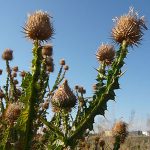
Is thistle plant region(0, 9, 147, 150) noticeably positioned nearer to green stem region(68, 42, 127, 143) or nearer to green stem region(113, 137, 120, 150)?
green stem region(68, 42, 127, 143)

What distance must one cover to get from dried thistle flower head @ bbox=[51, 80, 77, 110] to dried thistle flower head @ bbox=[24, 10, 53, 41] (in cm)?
101

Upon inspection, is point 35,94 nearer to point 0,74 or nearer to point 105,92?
Result: point 105,92

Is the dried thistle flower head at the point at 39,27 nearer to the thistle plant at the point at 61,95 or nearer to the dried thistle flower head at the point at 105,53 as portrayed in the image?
the thistle plant at the point at 61,95

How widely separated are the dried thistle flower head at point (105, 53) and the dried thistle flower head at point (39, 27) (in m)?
1.80

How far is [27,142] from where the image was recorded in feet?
20.0

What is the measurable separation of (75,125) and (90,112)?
329mm

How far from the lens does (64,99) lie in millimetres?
6887

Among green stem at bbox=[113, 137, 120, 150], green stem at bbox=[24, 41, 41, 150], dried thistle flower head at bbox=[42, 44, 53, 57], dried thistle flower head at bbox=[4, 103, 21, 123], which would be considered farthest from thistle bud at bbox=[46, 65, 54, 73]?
green stem at bbox=[24, 41, 41, 150]

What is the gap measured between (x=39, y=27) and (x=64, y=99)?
128 cm

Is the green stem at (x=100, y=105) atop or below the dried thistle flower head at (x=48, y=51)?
below

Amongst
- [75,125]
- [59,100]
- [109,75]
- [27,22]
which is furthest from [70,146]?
[27,22]

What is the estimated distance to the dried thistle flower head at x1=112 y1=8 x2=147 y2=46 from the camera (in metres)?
7.03

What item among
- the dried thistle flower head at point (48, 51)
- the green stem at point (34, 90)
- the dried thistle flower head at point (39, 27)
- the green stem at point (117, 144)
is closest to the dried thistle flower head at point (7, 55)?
the dried thistle flower head at point (48, 51)

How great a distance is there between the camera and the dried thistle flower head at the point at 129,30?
7027mm
